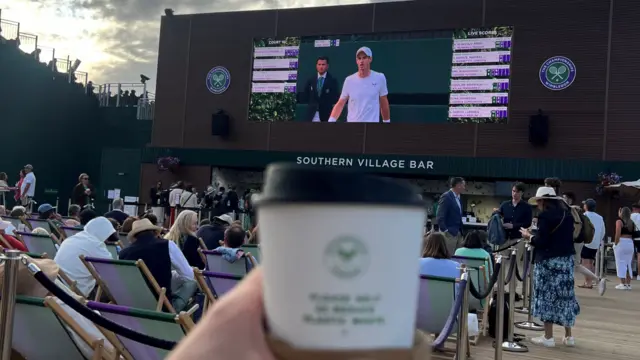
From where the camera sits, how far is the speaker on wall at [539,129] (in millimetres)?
15555

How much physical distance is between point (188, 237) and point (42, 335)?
284 centimetres

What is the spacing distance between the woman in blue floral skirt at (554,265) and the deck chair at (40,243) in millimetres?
4274

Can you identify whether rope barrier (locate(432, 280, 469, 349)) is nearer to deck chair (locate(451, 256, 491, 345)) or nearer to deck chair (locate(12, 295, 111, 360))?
deck chair (locate(12, 295, 111, 360))

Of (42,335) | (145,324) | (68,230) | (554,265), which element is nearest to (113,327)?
(145,324)

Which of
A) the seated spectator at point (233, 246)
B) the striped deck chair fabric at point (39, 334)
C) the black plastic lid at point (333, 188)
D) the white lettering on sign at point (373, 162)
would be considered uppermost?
the white lettering on sign at point (373, 162)

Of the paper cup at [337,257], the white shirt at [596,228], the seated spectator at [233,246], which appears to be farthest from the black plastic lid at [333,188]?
the white shirt at [596,228]

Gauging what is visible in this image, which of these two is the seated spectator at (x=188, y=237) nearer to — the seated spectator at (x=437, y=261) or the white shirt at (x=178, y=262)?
the white shirt at (x=178, y=262)

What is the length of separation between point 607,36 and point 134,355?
1601 cm

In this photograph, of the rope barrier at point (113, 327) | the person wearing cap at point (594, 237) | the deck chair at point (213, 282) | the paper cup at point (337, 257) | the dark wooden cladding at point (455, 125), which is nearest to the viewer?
the paper cup at point (337, 257)

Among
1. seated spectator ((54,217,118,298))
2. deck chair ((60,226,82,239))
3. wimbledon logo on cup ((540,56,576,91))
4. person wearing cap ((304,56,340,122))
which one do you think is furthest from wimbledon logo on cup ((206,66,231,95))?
seated spectator ((54,217,118,298))

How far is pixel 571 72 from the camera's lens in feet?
51.6

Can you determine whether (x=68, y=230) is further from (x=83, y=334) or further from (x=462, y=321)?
(x=462, y=321)

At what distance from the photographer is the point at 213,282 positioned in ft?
11.7

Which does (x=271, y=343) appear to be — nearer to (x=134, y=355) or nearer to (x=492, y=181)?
(x=134, y=355)
